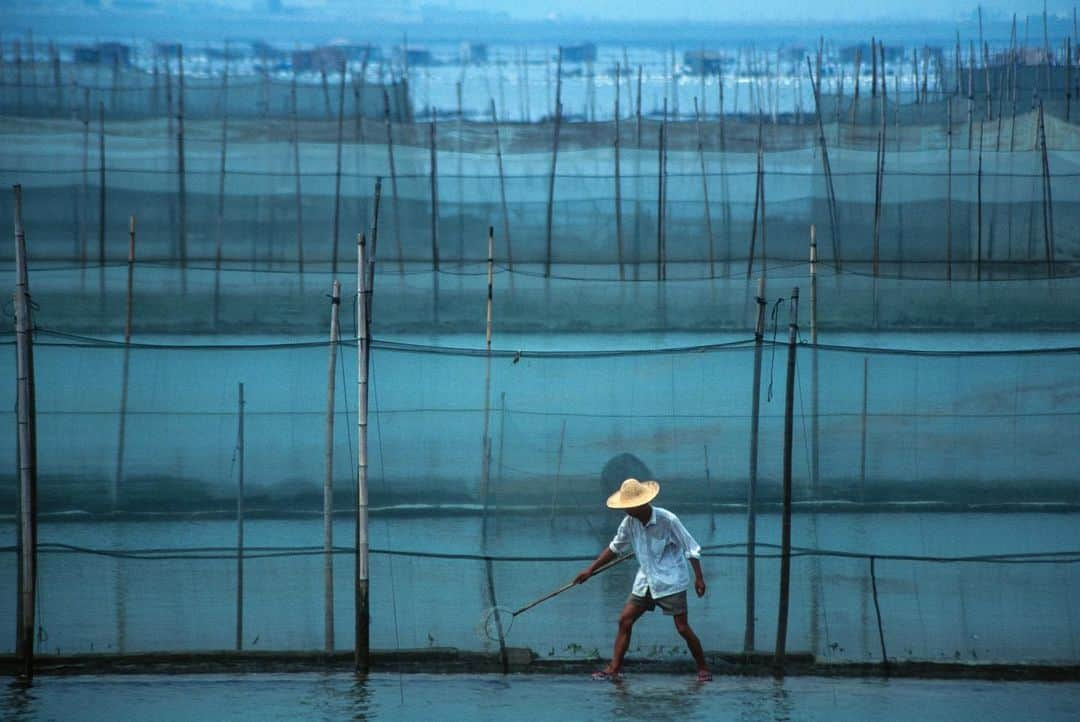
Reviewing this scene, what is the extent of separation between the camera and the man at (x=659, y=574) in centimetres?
572

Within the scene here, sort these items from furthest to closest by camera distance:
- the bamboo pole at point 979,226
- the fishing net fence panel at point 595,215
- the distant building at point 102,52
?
the distant building at point 102,52, the fishing net fence panel at point 595,215, the bamboo pole at point 979,226

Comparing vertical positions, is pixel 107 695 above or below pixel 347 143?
below

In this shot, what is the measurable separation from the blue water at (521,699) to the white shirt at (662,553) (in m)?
0.40

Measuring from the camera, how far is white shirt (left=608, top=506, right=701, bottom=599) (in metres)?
5.73

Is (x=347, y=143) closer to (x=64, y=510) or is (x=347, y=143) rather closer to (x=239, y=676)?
(x=64, y=510)

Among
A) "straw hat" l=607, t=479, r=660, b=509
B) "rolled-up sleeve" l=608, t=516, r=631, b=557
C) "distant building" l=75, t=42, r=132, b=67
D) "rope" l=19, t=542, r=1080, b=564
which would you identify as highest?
"distant building" l=75, t=42, r=132, b=67

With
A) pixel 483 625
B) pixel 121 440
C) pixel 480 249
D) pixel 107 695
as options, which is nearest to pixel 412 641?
pixel 483 625

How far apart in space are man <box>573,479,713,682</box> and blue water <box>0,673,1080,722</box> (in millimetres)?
163

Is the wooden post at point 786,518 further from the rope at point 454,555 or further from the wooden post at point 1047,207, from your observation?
the wooden post at point 1047,207

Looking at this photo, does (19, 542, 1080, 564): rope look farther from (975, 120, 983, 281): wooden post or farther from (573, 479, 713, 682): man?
(975, 120, 983, 281): wooden post


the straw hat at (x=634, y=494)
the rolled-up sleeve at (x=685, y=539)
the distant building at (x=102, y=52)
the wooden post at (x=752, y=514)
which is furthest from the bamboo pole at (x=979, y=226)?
the distant building at (x=102, y=52)

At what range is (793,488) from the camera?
23.2 feet

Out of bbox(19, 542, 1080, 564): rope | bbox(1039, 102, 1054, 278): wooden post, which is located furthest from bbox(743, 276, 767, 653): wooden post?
bbox(1039, 102, 1054, 278): wooden post

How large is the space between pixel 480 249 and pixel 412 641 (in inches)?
365
